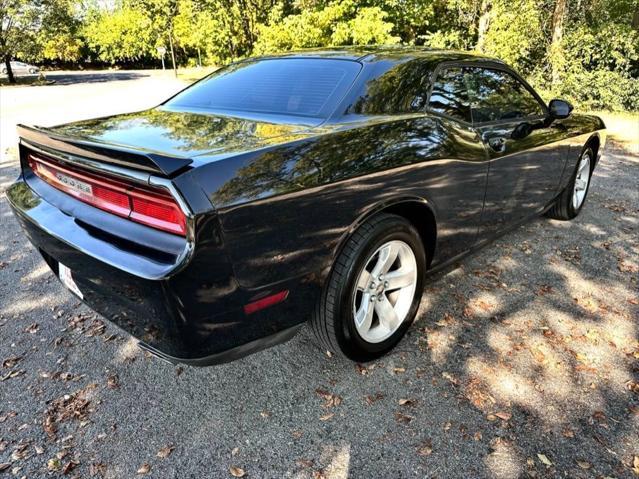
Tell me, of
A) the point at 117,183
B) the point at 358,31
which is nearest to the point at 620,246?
the point at 117,183

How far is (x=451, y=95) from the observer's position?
2.81m

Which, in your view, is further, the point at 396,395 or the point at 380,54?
the point at 380,54

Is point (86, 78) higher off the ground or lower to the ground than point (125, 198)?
lower

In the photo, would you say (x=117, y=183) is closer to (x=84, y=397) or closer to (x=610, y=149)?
(x=84, y=397)

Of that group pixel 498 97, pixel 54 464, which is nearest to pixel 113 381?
pixel 54 464

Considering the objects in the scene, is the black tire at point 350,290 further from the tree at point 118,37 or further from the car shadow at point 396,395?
the tree at point 118,37

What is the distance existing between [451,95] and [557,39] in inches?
503

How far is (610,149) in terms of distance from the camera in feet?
27.3

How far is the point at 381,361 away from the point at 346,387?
29cm

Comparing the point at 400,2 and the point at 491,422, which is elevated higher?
the point at 400,2

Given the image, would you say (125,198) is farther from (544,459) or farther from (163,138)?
(544,459)

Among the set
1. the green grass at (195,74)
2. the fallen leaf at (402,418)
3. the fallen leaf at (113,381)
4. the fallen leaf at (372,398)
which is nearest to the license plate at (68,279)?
the fallen leaf at (113,381)

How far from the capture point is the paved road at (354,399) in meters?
1.91

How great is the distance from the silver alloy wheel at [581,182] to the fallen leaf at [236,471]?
3971 mm
